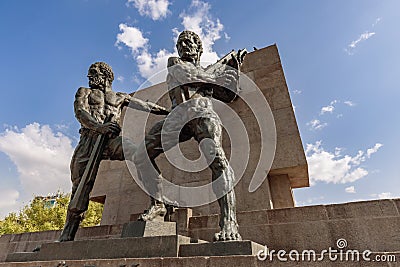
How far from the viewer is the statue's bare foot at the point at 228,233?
3217mm

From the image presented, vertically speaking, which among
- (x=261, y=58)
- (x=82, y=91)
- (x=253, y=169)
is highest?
(x=261, y=58)

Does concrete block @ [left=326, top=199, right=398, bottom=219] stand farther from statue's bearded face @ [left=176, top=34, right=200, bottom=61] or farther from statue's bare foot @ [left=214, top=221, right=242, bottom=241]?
statue's bearded face @ [left=176, top=34, right=200, bottom=61]

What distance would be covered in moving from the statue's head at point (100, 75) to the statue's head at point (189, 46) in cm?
176

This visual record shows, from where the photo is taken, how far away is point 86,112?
5145 millimetres

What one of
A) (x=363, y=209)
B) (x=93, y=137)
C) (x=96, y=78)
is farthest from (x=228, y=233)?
(x=96, y=78)

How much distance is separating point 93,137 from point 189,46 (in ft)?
8.83

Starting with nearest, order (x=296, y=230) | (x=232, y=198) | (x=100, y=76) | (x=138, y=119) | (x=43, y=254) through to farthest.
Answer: (x=232, y=198), (x=43, y=254), (x=296, y=230), (x=100, y=76), (x=138, y=119)

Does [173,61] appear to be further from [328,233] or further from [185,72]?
[328,233]

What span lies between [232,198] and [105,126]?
281cm

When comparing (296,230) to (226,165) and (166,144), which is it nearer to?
(226,165)

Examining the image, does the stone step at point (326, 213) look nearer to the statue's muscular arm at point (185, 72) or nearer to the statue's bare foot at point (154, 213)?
the statue's bare foot at point (154, 213)

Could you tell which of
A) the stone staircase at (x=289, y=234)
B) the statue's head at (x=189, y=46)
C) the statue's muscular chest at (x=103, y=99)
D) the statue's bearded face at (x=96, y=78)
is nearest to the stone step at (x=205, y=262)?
the stone staircase at (x=289, y=234)

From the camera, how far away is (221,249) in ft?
9.98

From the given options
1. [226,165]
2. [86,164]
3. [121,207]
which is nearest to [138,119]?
[121,207]
